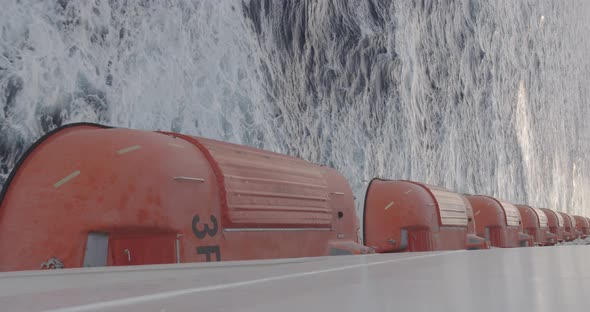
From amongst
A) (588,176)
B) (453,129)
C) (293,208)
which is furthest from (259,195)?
(588,176)

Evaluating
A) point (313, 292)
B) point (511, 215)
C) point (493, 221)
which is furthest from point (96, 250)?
point (511, 215)

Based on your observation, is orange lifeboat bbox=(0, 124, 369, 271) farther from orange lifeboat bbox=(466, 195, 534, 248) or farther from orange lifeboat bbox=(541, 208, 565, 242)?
orange lifeboat bbox=(541, 208, 565, 242)

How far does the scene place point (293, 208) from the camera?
12.3ft

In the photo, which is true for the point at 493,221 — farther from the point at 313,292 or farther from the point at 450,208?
the point at 313,292

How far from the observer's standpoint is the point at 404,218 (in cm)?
598

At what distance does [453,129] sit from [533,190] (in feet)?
29.2

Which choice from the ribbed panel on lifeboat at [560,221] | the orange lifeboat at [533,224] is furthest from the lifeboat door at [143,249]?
the ribbed panel on lifeboat at [560,221]

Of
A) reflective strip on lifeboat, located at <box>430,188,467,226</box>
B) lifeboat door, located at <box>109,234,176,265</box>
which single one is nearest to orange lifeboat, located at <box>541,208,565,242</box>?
reflective strip on lifeboat, located at <box>430,188,467,226</box>

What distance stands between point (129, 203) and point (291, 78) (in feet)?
12.4

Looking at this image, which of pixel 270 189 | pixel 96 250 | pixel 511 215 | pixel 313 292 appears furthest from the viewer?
pixel 511 215

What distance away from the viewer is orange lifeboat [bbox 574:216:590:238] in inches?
773

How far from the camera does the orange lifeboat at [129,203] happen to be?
2646 mm

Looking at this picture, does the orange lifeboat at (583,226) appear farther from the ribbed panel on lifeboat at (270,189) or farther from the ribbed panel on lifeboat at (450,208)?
the ribbed panel on lifeboat at (270,189)

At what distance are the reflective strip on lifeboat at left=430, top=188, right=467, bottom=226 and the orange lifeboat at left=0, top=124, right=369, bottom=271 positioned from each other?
138 inches
